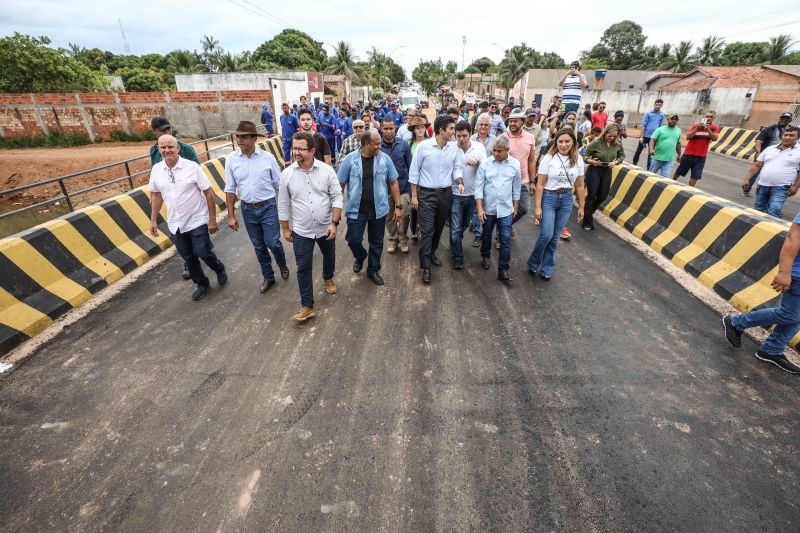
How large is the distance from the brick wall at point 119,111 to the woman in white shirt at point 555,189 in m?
20.3

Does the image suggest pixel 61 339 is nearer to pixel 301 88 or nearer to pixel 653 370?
pixel 653 370

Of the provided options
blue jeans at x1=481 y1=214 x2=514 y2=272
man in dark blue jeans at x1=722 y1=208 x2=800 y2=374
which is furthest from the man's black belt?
man in dark blue jeans at x1=722 y1=208 x2=800 y2=374

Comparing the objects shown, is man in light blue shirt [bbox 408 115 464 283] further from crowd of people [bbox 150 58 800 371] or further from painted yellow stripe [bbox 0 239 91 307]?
painted yellow stripe [bbox 0 239 91 307]

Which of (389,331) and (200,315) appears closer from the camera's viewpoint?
(389,331)

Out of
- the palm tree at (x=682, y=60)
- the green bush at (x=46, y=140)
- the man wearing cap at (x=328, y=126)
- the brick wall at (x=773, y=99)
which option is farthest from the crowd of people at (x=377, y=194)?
the palm tree at (x=682, y=60)

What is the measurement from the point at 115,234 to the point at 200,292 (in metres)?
Result: 1.79

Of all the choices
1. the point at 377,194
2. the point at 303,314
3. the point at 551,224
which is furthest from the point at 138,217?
the point at 551,224

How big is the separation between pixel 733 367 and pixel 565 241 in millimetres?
3187

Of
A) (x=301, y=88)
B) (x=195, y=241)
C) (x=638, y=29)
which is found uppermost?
(x=638, y=29)

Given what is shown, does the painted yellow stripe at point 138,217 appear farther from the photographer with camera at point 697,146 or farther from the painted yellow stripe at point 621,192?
the photographer with camera at point 697,146

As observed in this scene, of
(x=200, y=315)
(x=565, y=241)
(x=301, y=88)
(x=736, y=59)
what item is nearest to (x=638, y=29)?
(x=736, y=59)

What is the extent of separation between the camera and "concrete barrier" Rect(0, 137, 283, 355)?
381 cm

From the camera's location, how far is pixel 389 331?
3.97 m

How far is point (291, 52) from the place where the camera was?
4859cm
